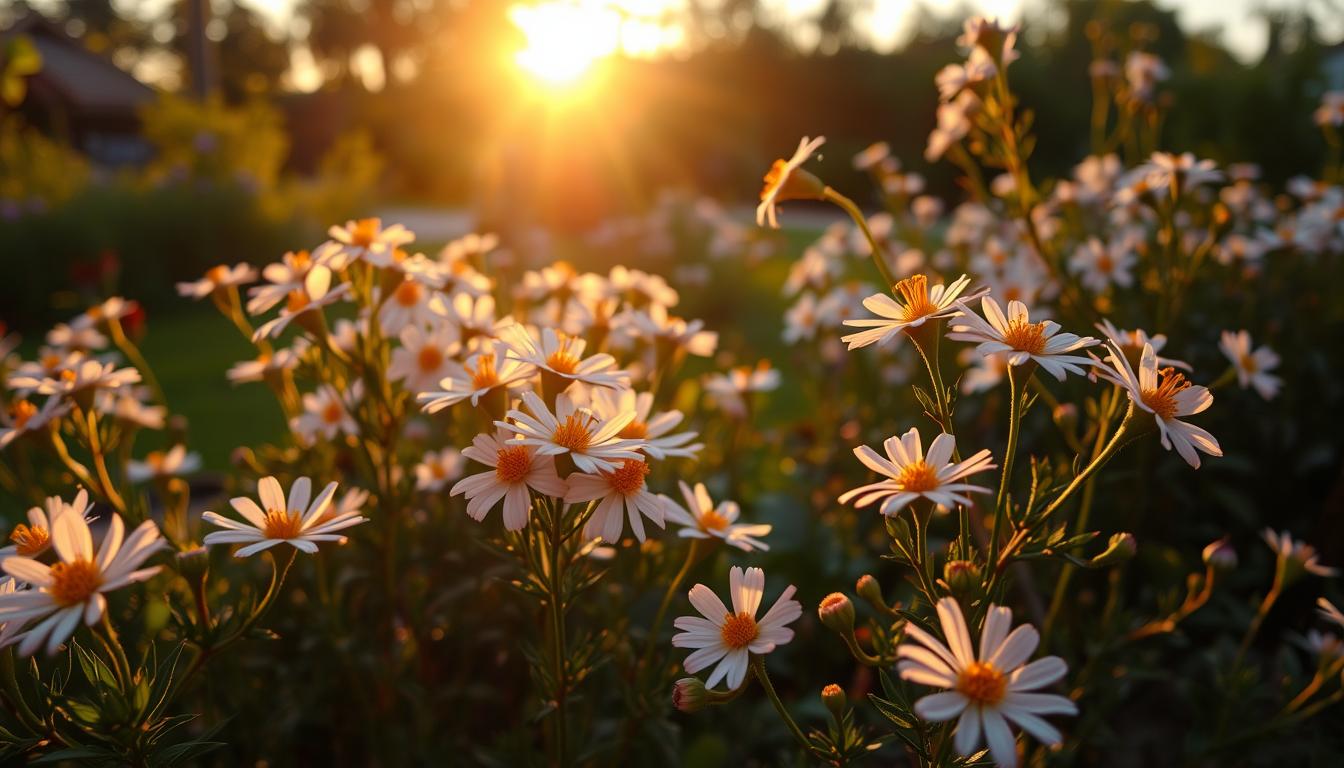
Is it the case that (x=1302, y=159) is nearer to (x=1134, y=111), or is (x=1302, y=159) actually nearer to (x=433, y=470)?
(x=1134, y=111)

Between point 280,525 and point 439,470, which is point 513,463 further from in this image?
point 439,470

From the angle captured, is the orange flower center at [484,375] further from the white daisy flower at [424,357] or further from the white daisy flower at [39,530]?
the white daisy flower at [39,530]

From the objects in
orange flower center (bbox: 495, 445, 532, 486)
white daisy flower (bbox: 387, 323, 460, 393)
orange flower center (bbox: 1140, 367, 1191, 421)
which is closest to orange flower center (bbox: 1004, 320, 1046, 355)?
orange flower center (bbox: 1140, 367, 1191, 421)

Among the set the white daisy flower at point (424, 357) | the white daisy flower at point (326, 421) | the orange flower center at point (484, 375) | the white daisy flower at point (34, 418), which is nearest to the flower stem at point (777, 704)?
the orange flower center at point (484, 375)

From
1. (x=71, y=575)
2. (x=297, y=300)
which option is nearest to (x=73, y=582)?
(x=71, y=575)

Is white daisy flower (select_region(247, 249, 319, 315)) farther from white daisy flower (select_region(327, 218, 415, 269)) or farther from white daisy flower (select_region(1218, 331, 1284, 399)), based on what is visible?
white daisy flower (select_region(1218, 331, 1284, 399))

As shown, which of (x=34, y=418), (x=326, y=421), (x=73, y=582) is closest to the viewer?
(x=73, y=582)
